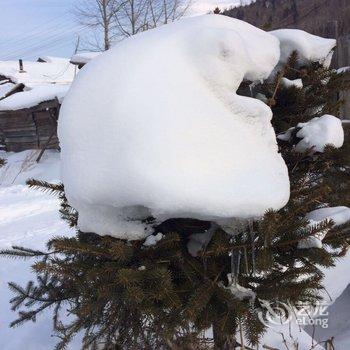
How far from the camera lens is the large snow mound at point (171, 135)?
1.58 m

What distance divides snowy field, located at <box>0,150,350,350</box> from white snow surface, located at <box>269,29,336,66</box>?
1565mm

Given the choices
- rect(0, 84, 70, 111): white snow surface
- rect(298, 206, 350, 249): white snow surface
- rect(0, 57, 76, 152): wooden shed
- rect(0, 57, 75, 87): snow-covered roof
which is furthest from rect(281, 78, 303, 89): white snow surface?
rect(0, 57, 75, 87): snow-covered roof

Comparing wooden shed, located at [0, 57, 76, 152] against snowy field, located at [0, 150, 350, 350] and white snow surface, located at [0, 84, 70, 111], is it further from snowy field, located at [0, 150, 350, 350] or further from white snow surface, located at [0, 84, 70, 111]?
snowy field, located at [0, 150, 350, 350]

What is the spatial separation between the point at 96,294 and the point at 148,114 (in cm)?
80

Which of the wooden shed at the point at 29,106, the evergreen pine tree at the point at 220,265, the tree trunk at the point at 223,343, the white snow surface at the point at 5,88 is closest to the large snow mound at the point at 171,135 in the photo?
the evergreen pine tree at the point at 220,265

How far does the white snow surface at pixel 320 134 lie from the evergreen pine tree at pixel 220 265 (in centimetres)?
4

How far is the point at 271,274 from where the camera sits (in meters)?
1.85

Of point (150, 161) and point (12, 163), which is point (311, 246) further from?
point (12, 163)

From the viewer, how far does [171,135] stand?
62.8 inches

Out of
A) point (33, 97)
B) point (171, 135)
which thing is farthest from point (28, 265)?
point (33, 97)

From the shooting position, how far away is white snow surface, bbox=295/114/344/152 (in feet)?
6.15

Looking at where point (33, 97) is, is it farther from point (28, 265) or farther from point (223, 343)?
point (223, 343)

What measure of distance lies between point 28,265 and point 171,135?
3630mm

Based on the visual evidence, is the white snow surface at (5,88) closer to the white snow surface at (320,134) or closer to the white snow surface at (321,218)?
the white snow surface at (320,134)
